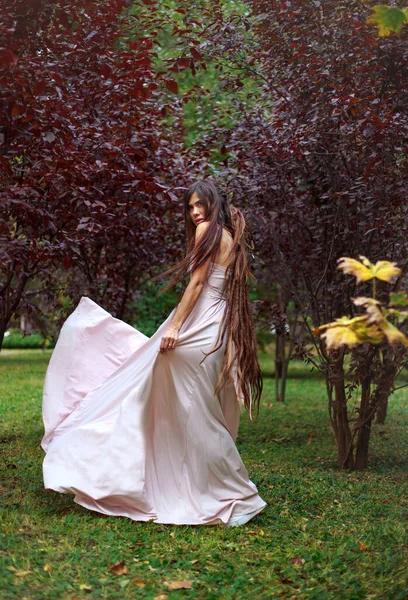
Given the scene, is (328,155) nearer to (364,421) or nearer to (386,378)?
(386,378)

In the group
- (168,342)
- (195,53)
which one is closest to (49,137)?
(168,342)

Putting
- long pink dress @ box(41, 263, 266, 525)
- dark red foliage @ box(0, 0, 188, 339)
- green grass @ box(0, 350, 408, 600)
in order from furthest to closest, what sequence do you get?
dark red foliage @ box(0, 0, 188, 339)
long pink dress @ box(41, 263, 266, 525)
green grass @ box(0, 350, 408, 600)

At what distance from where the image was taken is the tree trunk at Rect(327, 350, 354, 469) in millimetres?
6594

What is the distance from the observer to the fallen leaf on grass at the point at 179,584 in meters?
3.66

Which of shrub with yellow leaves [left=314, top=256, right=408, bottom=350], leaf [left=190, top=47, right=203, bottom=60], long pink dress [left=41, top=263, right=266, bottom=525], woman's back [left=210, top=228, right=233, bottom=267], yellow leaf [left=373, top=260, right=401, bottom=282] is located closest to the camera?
shrub with yellow leaves [left=314, top=256, right=408, bottom=350]

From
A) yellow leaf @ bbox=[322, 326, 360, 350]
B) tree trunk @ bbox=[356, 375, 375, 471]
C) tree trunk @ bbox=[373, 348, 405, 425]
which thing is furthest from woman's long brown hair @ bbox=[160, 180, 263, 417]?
yellow leaf @ bbox=[322, 326, 360, 350]

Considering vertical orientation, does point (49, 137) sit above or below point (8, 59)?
below

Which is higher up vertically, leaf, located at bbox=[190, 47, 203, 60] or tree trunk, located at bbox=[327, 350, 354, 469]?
leaf, located at bbox=[190, 47, 203, 60]

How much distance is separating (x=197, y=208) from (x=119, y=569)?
238 centimetres

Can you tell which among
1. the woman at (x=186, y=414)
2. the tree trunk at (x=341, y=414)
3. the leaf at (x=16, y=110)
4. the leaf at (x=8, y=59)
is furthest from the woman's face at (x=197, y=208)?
the tree trunk at (x=341, y=414)

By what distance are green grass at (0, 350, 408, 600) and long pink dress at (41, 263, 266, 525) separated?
0.15 metres

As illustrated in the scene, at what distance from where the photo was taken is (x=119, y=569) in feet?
12.5

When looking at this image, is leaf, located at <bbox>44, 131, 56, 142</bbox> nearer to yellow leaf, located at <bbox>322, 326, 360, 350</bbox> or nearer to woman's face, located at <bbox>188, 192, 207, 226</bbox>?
woman's face, located at <bbox>188, 192, 207, 226</bbox>

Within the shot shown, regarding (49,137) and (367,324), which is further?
(49,137)
